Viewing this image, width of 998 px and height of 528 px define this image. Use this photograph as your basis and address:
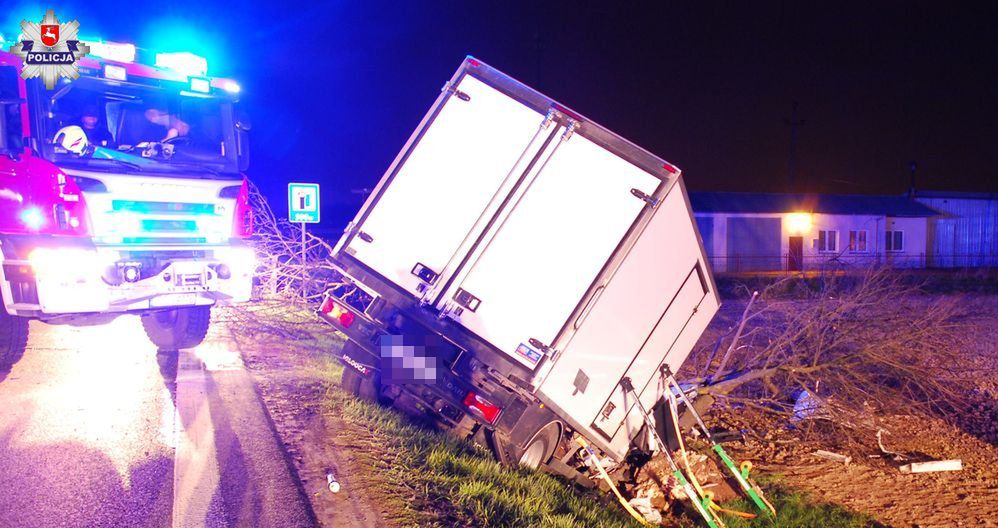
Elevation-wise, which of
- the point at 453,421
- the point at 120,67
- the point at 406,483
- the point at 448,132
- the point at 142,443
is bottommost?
the point at 142,443

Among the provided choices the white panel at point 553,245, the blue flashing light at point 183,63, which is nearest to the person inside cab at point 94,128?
the blue flashing light at point 183,63

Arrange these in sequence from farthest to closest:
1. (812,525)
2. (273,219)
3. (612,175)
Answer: (273,219)
(812,525)
(612,175)

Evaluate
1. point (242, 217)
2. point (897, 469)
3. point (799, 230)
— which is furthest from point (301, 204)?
point (799, 230)

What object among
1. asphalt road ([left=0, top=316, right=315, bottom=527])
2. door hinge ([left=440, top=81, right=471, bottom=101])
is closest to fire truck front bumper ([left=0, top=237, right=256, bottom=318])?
asphalt road ([left=0, top=316, right=315, bottom=527])

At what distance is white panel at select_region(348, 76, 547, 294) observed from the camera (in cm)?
593

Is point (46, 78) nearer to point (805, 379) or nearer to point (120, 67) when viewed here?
point (120, 67)

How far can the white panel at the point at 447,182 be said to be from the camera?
19.4 feet

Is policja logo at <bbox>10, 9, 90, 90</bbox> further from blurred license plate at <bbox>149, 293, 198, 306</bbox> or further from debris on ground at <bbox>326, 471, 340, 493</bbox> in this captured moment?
debris on ground at <bbox>326, 471, 340, 493</bbox>

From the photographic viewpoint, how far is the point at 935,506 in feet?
22.9

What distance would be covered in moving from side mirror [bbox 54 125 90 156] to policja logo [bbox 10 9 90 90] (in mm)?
445

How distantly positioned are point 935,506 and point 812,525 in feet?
4.34

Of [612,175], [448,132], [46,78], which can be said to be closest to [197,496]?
[448,132]

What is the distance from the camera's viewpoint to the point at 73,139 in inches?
287

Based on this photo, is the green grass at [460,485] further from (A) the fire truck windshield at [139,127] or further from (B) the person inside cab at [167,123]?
(B) the person inside cab at [167,123]
